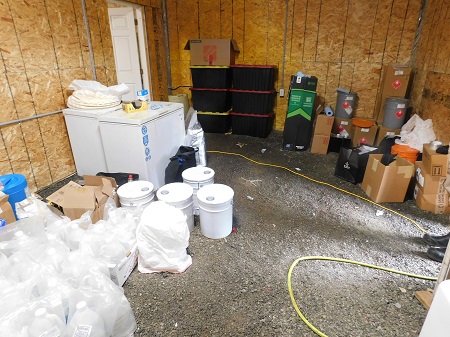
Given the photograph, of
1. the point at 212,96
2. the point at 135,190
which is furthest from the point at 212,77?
the point at 135,190

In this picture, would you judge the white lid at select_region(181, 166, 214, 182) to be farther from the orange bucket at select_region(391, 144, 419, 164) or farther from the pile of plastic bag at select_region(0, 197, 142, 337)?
the orange bucket at select_region(391, 144, 419, 164)

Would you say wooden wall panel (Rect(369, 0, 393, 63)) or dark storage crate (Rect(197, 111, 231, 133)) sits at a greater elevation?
wooden wall panel (Rect(369, 0, 393, 63))

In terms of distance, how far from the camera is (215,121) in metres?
4.71

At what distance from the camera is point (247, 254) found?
2008 millimetres

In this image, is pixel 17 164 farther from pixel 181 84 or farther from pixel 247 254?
pixel 181 84

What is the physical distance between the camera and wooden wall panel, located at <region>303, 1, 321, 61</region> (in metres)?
4.10

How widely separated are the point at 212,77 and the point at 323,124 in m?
1.91

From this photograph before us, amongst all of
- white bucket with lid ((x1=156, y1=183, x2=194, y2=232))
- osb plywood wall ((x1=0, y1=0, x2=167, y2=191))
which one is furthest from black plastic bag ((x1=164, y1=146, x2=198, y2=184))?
osb plywood wall ((x1=0, y1=0, x2=167, y2=191))

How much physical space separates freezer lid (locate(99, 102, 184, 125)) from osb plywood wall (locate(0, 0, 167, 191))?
27.0 inches

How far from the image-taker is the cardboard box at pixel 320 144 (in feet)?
12.5

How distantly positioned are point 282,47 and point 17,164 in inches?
153

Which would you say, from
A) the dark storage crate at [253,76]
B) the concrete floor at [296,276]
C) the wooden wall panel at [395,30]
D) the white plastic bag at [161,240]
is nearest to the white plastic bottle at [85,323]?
the concrete floor at [296,276]

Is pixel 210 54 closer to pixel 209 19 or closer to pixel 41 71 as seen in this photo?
pixel 209 19

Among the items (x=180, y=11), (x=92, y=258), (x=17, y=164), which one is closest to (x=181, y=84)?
(x=180, y=11)
